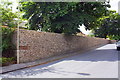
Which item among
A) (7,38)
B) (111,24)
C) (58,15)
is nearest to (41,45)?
(7,38)

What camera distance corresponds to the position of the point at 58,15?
13.9 metres

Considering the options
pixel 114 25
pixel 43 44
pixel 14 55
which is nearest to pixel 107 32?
pixel 114 25

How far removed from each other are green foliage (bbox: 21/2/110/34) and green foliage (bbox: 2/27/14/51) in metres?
4.82

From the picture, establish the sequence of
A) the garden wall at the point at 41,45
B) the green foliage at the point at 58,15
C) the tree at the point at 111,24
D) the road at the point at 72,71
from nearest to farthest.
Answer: the road at the point at 72,71 → the garden wall at the point at 41,45 → the green foliage at the point at 58,15 → the tree at the point at 111,24

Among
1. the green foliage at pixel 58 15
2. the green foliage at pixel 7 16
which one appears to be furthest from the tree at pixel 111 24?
the green foliage at pixel 7 16

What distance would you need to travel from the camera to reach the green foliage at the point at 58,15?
13734mm

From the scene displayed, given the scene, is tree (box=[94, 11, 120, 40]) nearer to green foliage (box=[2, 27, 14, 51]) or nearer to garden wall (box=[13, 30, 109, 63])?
garden wall (box=[13, 30, 109, 63])

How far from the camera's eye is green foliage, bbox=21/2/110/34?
1373 centimetres

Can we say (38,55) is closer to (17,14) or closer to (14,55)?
(14,55)

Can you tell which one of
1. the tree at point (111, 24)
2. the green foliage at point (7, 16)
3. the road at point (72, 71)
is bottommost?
the road at point (72, 71)

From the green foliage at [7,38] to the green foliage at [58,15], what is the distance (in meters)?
4.82

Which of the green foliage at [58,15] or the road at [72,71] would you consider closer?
the road at [72,71]

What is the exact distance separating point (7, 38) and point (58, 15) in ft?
19.3

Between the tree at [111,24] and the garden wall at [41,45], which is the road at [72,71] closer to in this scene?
the garden wall at [41,45]
